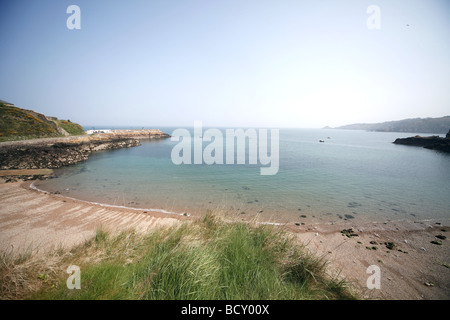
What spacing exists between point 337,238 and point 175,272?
9.22 m

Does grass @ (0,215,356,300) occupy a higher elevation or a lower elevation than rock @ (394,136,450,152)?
lower

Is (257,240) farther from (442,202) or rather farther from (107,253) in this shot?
(442,202)

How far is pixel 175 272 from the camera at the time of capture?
3643 mm

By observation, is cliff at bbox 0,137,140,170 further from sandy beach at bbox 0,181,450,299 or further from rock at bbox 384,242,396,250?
rock at bbox 384,242,396,250

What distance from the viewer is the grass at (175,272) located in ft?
10.8

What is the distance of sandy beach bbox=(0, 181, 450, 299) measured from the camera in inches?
233

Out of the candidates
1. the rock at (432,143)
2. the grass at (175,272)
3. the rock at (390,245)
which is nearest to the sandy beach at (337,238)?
the rock at (390,245)

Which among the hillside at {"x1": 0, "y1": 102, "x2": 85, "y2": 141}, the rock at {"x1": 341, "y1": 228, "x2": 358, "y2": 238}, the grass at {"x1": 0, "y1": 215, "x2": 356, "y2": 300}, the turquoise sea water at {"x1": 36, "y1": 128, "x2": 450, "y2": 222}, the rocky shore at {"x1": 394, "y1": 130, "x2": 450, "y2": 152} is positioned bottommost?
the rock at {"x1": 341, "y1": 228, "x2": 358, "y2": 238}

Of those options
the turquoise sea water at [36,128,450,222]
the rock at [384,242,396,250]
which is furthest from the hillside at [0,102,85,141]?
the rock at [384,242,396,250]

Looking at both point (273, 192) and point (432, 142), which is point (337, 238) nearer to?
point (273, 192)

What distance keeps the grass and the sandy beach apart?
118 cm

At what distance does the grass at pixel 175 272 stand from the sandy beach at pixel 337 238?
1176 millimetres
